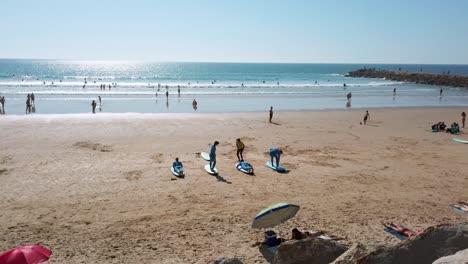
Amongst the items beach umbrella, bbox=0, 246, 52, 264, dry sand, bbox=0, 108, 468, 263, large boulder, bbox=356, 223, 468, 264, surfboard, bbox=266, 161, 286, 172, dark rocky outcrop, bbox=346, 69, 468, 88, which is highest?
dark rocky outcrop, bbox=346, 69, 468, 88

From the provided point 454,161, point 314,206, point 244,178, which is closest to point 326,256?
point 314,206

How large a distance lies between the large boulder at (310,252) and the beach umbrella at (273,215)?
1.23 metres

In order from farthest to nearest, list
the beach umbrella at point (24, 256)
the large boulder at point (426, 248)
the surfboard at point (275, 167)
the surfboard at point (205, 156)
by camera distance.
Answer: the surfboard at point (205, 156) < the surfboard at point (275, 167) < the beach umbrella at point (24, 256) < the large boulder at point (426, 248)

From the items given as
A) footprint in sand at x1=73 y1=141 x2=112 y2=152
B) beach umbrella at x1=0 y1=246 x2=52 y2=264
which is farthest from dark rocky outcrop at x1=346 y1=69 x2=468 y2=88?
beach umbrella at x1=0 y1=246 x2=52 y2=264

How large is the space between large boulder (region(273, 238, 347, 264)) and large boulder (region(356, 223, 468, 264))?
1.54 metres

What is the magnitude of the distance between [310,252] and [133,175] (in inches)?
317

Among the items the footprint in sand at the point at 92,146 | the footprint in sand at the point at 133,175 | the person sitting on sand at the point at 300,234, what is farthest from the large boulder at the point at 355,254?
the footprint in sand at the point at 92,146

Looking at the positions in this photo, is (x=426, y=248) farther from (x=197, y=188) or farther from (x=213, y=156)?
(x=213, y=156)

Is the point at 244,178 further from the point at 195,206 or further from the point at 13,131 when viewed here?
the point at 13,131

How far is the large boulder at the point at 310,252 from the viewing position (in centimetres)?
662

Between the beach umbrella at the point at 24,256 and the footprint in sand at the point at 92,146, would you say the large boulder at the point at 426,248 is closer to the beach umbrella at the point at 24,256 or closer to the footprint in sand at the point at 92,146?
the beach umbrella at the point at 24,256

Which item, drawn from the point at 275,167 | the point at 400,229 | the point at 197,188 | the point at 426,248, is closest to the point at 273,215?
the point at 400,229

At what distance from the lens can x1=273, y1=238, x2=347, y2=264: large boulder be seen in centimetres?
662

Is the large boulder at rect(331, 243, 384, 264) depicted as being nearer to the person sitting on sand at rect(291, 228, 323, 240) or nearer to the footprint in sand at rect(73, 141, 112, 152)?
the person sitting on sand at rect(291, 228, 323, 240)
